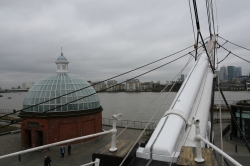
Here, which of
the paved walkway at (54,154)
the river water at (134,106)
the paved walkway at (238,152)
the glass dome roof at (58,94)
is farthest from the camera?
the river water at (134,106)

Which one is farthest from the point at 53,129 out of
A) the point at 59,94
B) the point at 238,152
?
the point at 238,152

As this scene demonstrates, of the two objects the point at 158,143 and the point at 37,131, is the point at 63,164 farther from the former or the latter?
the point at 158,143

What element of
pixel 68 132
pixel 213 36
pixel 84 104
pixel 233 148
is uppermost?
pixel 213 36

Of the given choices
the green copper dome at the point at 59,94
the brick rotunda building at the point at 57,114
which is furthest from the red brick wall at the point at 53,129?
the green copper dome at the point at 59,94

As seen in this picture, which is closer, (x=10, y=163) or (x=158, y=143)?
(x=158, y=143)

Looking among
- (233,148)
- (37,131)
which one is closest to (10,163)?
(37,131)

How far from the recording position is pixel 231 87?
11675 cm

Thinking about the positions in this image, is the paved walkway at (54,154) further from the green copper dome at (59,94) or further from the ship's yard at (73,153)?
the green copper dome at (59,94)

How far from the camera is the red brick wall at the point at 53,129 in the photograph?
15359 mm

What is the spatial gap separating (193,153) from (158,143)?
1.38 ft

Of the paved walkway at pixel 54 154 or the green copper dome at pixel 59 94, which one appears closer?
the paved walkway at pixel 54 154

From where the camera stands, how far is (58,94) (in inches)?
650

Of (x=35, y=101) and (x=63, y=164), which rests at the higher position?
(x=35, y=101)

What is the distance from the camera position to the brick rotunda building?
15422 mm
